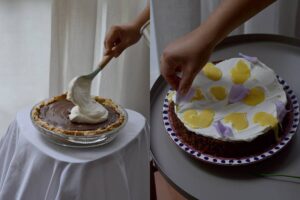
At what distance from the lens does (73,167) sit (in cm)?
79

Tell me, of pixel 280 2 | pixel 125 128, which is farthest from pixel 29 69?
pixel 280 2

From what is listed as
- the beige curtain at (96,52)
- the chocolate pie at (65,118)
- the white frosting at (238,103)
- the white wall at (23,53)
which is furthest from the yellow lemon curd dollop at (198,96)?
the white wall at (23,53)

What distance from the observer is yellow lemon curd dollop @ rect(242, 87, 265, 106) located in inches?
21.4

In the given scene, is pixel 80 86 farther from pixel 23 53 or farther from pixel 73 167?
pixel 23 53

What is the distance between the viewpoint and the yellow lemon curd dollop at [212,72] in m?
0.56

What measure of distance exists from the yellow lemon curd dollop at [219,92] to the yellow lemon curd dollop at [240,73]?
2 centimetres

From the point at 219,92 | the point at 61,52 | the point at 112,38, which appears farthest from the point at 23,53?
the point at 219,92

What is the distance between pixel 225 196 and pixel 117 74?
2.35 feet

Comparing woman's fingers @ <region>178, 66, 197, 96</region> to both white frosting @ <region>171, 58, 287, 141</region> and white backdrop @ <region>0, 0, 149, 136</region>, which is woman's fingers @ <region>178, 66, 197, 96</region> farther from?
white backdrop @ <region>0, 0, 149, 136</region>

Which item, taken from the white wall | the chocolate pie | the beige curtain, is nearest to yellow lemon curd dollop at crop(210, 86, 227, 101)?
the chocolate pie

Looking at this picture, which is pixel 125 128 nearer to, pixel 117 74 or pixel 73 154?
pixel 73 154

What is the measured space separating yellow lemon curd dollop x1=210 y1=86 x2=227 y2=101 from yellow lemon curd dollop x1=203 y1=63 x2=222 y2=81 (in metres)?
0.02

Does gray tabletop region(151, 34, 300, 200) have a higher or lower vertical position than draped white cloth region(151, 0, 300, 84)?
lower

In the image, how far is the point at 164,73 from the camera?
49cm
